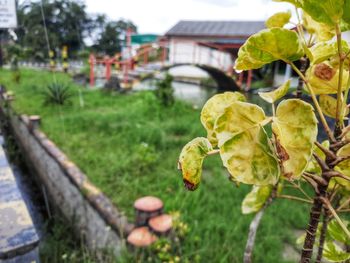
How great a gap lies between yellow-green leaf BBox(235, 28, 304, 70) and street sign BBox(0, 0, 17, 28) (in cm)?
455

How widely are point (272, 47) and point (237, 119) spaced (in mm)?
121

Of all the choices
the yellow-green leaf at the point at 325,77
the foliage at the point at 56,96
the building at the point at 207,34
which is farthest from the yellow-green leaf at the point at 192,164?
the building at the point at 207,34

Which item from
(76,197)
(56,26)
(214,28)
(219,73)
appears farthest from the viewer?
(214,28)

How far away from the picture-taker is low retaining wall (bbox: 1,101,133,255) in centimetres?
242

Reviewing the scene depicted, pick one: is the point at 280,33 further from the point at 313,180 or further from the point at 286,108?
the point at 313,180

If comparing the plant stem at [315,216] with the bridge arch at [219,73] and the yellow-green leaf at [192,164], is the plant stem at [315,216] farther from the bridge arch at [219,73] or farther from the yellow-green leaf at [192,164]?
A: the bridge arch at [219,73]

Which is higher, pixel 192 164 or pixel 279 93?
pixel 279 93

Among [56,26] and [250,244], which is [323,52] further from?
[56,26]

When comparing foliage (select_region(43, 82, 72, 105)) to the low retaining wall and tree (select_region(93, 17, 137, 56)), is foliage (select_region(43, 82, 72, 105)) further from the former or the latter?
tree (select_region(93, 17, 137, 56))

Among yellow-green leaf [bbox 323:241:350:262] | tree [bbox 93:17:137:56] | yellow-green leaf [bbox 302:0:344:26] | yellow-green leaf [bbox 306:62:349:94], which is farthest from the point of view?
tree [bbox 93:17:137:56]

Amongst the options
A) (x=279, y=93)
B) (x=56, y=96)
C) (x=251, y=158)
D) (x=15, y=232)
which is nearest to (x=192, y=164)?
(x=251, y=158)

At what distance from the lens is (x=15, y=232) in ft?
3.91

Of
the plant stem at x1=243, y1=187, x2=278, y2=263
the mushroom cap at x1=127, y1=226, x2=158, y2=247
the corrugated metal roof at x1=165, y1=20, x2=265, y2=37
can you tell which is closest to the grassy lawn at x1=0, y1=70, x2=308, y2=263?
the mushroom cap at x1=127, y1=226, x2=158, y2=247

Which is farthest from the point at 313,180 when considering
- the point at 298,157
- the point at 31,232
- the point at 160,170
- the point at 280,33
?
the point at 160,170
